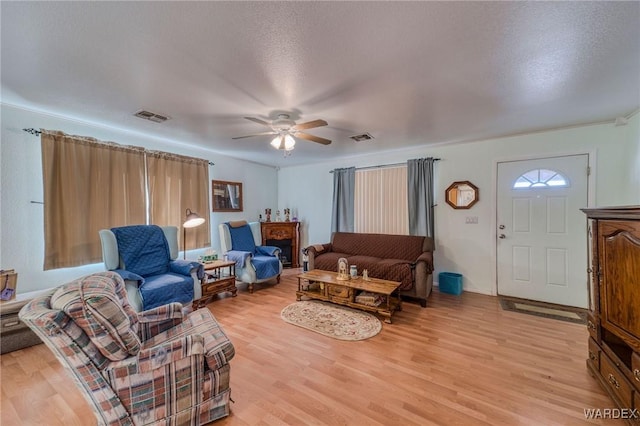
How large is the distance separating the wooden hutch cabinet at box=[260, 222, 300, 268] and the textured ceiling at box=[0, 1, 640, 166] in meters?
2.82

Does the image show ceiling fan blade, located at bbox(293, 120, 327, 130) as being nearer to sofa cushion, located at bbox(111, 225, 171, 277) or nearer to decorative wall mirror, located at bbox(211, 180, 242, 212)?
sofa cushion, located at bbox(111, 225, 171, 277)

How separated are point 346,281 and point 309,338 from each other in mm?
935

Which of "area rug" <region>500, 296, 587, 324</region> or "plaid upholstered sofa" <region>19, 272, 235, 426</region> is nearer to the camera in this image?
"plaid upholstered sofa" <region>19, 272, 235, 426</region>

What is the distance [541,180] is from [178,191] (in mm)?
5397

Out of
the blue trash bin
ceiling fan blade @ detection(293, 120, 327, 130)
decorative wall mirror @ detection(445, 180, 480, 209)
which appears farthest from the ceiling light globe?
the blue trash bin

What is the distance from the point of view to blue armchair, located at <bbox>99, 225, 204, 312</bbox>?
2717 millimetres

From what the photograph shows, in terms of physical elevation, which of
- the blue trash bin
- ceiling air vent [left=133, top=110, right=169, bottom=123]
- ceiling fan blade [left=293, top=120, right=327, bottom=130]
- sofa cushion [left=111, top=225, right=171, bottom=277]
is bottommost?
the blue trash bin

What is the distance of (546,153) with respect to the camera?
11.3 ft

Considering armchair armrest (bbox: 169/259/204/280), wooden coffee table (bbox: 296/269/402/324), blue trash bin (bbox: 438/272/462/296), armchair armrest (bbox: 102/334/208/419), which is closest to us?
armchair armrest (bbox: 102/334/208/419)

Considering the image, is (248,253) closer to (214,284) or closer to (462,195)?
(214,284)

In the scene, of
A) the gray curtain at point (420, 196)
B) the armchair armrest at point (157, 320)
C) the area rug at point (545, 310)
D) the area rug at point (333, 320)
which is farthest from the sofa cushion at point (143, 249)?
the area rug at point (545, 310)

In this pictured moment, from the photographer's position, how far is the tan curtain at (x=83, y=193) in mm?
2869

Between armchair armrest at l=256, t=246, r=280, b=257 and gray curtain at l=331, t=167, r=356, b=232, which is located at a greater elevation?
gray curtain at l=331, t=167, r=356, b=232

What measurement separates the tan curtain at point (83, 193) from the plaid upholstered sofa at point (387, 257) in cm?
282
